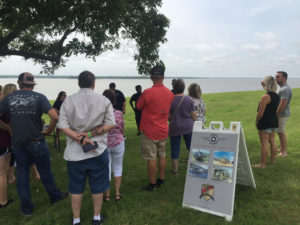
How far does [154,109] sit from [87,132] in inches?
60.2

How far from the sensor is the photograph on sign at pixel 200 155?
3.70 m

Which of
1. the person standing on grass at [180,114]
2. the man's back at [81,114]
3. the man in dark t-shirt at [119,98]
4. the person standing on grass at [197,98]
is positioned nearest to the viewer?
the man's back at [81,114]

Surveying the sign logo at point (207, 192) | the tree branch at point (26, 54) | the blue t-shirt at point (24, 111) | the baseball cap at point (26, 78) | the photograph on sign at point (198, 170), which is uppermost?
the tree branch at point (26, 54)

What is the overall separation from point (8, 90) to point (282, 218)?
508 cm

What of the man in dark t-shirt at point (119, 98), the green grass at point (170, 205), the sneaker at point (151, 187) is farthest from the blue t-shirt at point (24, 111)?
the man in dark t-shirt at point (119, 98)

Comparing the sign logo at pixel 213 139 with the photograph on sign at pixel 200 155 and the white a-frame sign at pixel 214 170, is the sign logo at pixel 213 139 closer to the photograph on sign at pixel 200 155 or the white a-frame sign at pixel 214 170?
the white a-frame sign at pixel 214 170

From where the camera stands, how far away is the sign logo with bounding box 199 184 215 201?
3.54 meters

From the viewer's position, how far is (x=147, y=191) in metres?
4.32

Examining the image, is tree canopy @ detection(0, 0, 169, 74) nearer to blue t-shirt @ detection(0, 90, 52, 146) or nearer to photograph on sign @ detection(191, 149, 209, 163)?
blue t-shirt @ detection(0, 90, 52, 146)

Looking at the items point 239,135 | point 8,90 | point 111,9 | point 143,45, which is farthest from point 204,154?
point 143,45

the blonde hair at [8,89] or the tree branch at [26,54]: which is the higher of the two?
the tree branch at [26,54]

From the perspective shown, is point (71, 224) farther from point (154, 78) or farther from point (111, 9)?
point (111, 9)

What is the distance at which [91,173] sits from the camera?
3039 mm

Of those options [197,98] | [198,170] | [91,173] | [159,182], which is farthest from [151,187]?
[197,98]
